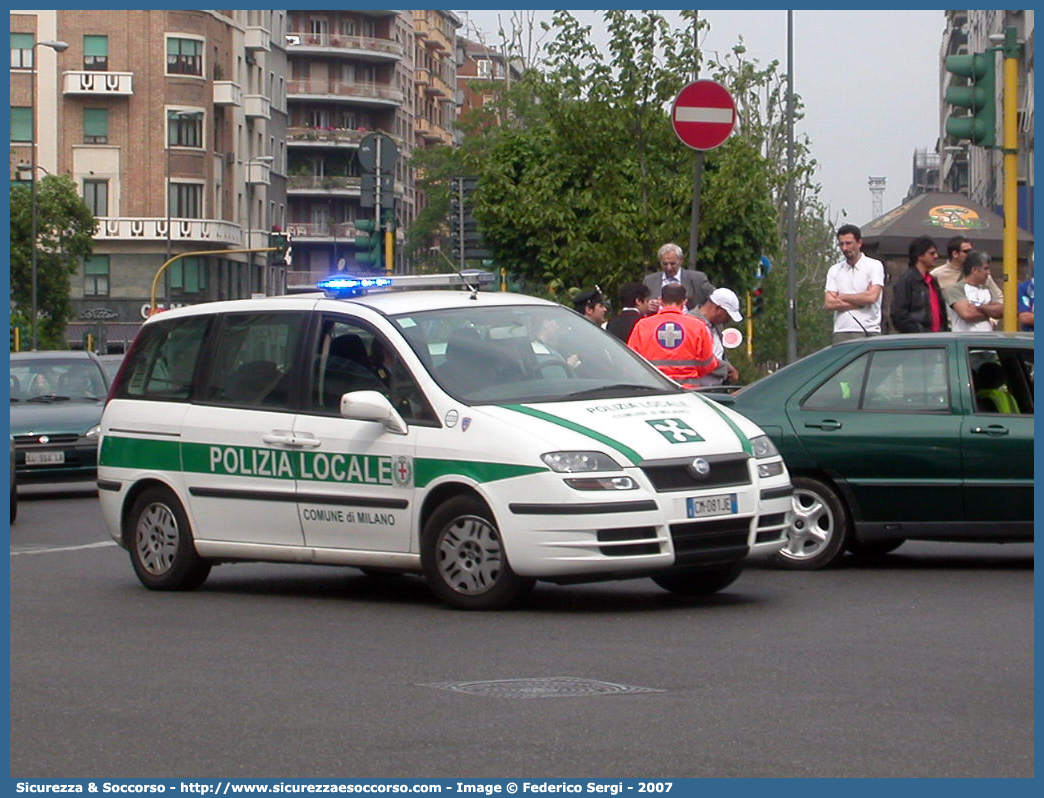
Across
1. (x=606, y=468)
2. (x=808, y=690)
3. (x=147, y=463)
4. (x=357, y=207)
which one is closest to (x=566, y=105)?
(x=147, y=463)

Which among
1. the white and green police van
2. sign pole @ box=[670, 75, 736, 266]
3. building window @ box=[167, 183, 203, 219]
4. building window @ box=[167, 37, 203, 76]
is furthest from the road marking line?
building window @ box=[167, 37, 203, 76]

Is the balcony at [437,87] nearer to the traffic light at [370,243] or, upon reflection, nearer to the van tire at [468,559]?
the traffic light at [370,243]

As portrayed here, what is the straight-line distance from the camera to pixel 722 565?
12.0 meters

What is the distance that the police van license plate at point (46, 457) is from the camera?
77.9ft

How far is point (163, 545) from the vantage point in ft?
43.5

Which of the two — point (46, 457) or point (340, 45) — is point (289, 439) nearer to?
point (46, 457)

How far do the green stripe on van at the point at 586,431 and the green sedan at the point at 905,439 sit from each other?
2.27 meters

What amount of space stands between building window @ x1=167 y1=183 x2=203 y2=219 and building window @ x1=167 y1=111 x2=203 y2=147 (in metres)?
1.91

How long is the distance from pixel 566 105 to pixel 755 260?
21775 mm

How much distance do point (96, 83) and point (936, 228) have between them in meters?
74.6

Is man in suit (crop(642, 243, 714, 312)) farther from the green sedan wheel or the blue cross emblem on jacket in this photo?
the green sedan wheel

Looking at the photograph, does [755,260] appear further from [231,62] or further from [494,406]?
[231,62]

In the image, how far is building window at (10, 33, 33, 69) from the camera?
→ 318ft

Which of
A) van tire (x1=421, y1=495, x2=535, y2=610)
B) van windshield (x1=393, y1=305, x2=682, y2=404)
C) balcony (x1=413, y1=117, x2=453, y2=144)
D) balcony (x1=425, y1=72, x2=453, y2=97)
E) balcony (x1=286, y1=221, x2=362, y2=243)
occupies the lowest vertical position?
van tire (x1=421, y1=495, x2=535, y2=610)
